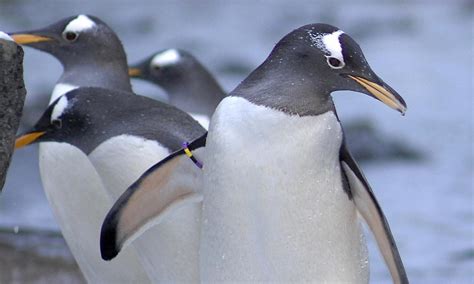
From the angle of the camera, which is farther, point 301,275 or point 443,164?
point 443,164

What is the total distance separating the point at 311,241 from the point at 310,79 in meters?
0.47

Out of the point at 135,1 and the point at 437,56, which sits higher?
the point at 437,56

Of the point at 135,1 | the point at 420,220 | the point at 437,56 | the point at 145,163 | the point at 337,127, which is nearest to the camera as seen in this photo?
the point at 337,127

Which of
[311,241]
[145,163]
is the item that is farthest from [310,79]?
[145,163]

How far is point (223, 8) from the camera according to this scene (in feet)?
58.2

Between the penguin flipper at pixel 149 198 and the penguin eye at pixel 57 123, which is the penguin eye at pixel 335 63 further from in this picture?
the penguin eye at pixel 57 123

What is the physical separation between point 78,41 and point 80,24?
0.07 metres

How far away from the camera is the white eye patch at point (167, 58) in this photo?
277 inches

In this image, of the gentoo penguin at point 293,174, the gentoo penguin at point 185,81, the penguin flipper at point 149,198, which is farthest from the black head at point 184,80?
the gentoo penguin at point 293,174

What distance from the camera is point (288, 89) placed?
13.7 ft

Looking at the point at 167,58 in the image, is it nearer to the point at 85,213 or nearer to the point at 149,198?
the point at 85,213

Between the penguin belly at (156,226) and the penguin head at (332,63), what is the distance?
69 centimetres

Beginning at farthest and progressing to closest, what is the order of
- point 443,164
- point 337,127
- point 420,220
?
1. point 443,164
2. point 420,220
3. point 337,127

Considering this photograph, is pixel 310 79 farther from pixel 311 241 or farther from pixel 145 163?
pixel 145 163
